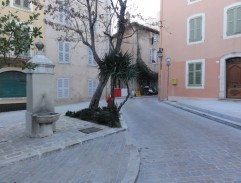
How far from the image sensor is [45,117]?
6.14m

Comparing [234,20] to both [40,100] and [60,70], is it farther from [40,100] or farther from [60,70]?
[40,100]

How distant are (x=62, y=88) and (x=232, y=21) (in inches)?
426

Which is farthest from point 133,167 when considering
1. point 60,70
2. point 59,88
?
point 60,70

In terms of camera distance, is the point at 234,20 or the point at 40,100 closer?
the point at 40,100

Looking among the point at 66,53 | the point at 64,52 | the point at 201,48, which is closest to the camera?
the point at 201,48

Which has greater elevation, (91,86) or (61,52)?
(61,52)

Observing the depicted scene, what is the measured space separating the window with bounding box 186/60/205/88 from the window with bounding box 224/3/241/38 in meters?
2.24

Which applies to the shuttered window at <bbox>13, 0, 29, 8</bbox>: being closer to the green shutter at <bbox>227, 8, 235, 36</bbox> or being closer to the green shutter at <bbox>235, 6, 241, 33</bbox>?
the green shutter at <bbox>227, 8, 235, 36</bbox>

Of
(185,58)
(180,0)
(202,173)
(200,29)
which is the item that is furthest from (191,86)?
(202,173)

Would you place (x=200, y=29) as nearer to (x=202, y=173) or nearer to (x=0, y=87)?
(x=0, y=87)

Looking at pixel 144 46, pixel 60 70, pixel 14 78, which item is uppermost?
pixel 144 46

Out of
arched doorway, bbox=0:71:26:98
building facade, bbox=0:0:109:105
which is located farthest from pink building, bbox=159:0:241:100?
arched doorway, bbox=0:71:26:98

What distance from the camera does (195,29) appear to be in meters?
16.0

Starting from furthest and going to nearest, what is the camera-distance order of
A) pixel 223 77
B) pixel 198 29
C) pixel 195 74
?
pixel 195 74, pixel 198 29, pixel 223 77
